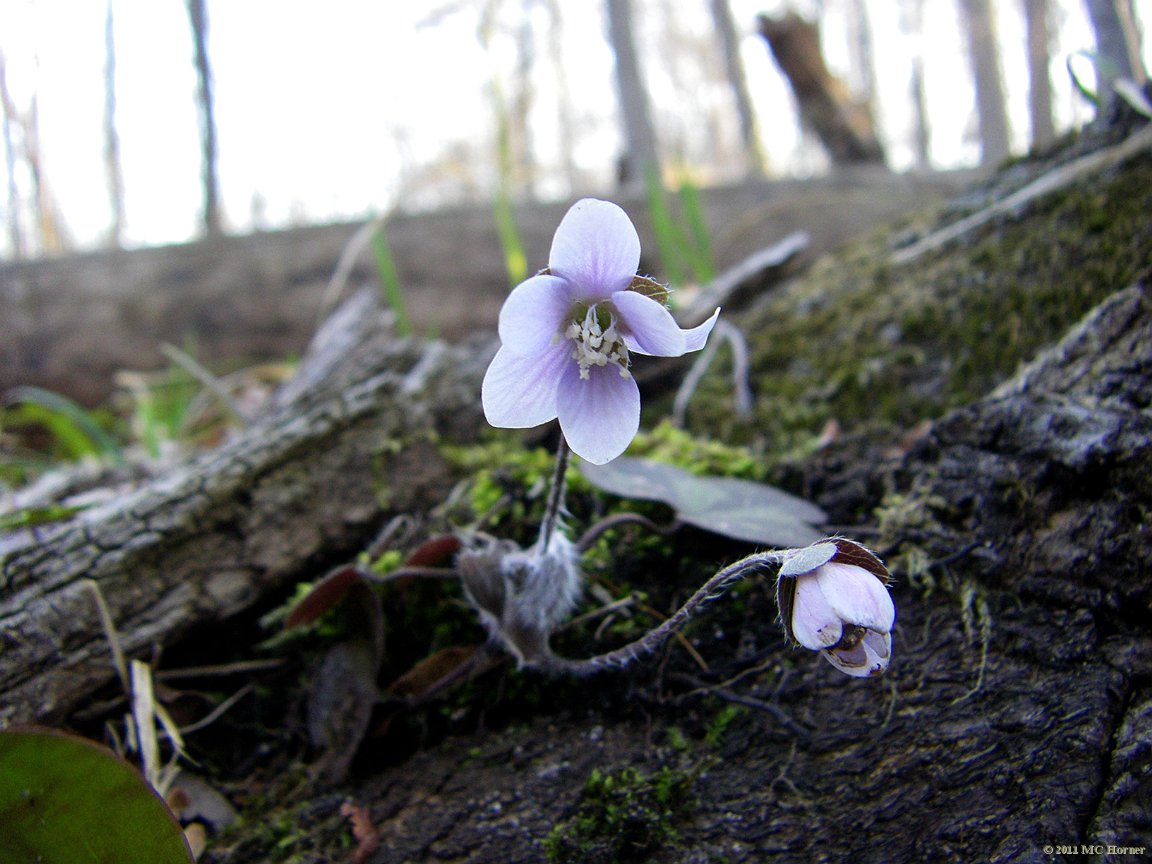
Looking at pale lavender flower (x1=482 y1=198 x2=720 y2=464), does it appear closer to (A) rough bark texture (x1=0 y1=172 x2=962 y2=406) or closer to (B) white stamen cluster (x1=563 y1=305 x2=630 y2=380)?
(B) white stamen cluster (x1=563 y1=305 x2=630 y2=380)

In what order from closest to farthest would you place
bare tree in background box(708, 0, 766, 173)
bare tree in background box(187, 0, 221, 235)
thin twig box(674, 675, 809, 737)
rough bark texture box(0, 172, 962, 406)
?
thin twig box(674, 675, 809, 737) < rough bark texture box(0, 172, 962, 406) < bare tree in background box(187, 0, 221, 235) < bare tree in background box(708, 0, 766, 173)

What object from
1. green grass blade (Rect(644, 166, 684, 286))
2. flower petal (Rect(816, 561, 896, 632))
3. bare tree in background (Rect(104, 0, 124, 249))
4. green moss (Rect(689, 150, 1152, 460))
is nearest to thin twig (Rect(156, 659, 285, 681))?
flower petal (Rect(816, 561, 896, 632))

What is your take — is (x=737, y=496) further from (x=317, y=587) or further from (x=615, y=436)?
(x=317, y=587)

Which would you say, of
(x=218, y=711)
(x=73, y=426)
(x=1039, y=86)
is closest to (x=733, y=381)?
(x=218, y=711)

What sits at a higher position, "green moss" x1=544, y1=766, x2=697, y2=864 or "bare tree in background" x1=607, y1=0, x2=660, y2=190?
"bare tree in background" x1=607, y1=0, x2=660, y2=190

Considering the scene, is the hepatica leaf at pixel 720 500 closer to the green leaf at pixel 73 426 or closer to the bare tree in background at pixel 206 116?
the green leaf at pixel 73 426

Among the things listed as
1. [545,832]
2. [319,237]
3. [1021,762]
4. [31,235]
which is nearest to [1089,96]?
[1021,762]

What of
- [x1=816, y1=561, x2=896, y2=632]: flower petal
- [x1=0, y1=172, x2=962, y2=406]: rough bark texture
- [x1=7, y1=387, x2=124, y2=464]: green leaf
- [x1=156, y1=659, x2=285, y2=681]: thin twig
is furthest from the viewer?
[x1=0, y1=172, x2=962, y2=406]: rough bark texture

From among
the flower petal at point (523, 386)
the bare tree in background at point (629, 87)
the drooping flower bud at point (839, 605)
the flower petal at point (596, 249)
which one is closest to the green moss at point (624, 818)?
the drooping flower bud at point (839, 605)
